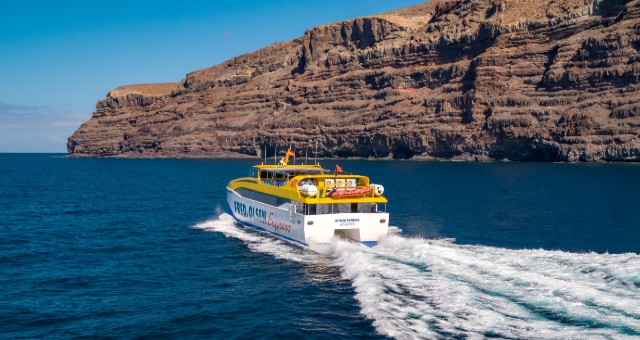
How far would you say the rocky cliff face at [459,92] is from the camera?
4653 inches

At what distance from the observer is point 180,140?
195750mm

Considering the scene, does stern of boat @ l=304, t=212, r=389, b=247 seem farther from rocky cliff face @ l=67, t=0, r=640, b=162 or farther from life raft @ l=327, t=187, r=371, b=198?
rocky cliff face @ l=67, t=0, r=640, b=162

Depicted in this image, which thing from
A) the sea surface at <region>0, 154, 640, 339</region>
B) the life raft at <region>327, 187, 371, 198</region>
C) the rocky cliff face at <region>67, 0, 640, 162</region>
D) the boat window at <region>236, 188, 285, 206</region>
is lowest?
the sea surface at <region>0, 154, 640, 339</region>

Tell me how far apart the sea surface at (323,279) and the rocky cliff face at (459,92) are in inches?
2922

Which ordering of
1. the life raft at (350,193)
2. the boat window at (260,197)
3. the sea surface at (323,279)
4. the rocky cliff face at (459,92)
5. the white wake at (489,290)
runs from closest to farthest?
the white wake at (489,290) < the sea surface at (323,279) < the life raft at (350,193) < the boat window at (260,197) < the rocky cliff face at (459,92)

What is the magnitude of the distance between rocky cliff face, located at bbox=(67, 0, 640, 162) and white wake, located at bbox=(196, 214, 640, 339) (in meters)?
84.6

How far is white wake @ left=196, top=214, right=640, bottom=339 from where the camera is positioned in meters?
16.5

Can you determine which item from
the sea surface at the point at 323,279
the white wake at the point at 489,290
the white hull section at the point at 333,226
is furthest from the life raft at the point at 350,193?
the sea surface at the point at 323,279

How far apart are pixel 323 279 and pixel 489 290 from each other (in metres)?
7.10

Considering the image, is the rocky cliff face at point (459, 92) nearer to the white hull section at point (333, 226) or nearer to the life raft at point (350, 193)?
the white hull section at point (333, 226)

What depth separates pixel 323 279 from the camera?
78.5 ft

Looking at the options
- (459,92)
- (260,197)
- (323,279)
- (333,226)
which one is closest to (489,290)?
(323,279)

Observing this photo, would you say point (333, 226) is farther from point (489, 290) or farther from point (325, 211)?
point (489, 290)

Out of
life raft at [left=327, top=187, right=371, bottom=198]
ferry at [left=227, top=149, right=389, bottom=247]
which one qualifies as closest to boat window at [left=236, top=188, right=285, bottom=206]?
ferry at [left=227, top=149, right=389, bottom=247]
